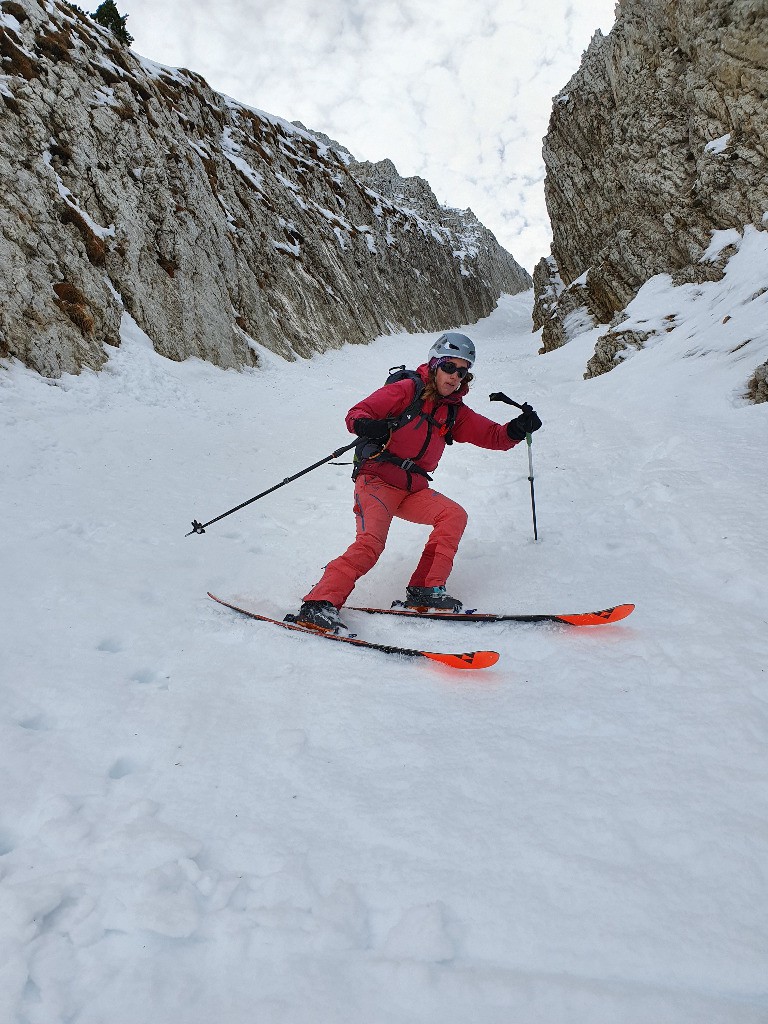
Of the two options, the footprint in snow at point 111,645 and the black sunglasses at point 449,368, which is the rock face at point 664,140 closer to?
the black sunglasses at point 449,368

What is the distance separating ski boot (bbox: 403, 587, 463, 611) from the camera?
4312 millimetres

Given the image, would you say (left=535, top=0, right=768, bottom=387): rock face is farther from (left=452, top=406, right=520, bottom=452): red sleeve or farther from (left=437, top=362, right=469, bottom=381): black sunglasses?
(left=437, top=362, right=469, bottom=381): black sunglasses

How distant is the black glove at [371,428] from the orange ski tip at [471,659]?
2222 mm

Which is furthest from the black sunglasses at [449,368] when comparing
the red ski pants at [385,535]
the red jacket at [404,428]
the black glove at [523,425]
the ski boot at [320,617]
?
the ski boot at [320,617]

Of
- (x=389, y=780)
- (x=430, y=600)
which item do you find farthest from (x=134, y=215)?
(x=389, y=780)

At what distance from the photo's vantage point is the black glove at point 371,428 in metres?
4.74

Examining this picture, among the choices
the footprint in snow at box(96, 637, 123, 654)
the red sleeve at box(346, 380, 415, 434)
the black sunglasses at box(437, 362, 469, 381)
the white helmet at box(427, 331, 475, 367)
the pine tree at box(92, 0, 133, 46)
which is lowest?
the footprint in snow at box(96, 637, 123, 654)

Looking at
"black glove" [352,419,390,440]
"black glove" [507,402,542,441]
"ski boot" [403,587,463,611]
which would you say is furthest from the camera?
"black glove" [507,402,542,441]

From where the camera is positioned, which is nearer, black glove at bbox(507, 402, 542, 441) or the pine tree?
black glove at bbox(507, 402, 542, 441)

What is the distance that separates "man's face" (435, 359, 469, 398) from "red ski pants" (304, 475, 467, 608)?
0.98m

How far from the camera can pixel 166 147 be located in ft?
54.4

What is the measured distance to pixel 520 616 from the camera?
3814 mm

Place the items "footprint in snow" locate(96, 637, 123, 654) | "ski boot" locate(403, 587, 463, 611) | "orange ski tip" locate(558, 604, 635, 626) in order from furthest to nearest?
"ski boot" locate(403, 587, 463, 611), "footprint in snow" locate(96, 637, 123, 654), "orange ski tip" locate(558, 604, 635, 626)

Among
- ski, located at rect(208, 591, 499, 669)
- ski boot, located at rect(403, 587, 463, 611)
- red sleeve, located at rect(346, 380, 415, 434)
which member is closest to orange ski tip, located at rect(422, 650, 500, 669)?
Answer: ski, located at rect(208, 591, 499, 669)
